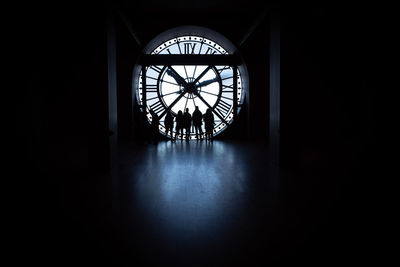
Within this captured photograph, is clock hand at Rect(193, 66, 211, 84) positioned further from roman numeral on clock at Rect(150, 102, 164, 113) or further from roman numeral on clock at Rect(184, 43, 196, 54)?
roman numeral on clock at Rect(150, 102, 164, 113)

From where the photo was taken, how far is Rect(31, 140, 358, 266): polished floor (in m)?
1.22

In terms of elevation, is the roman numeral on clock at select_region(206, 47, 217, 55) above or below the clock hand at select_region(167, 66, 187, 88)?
above

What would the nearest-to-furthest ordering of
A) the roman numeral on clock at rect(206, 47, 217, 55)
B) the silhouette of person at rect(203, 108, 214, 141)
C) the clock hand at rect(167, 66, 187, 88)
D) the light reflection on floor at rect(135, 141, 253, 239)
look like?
the light reflection on floor at rect(135, 141, 253, 239)
the silhouette of person at rect(203, 108, 214, 141)
the clock hand at rect(167, 66, 187, 88)
the roman numeral on clock at rect(206, 47, 217, 55)

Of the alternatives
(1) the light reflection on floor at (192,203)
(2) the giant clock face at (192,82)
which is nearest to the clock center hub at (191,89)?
(2) the giant clock face at (192,82)

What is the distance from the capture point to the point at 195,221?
1603 millimetres

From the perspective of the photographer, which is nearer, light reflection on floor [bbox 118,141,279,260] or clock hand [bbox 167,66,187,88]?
light reflection on floor [bbox 118,141,279,260]

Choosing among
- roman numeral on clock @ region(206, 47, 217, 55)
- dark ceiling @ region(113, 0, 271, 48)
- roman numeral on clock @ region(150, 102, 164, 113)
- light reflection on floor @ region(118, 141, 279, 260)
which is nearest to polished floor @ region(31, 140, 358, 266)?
light reflection on floor @ region(118, 141, 279, 260)

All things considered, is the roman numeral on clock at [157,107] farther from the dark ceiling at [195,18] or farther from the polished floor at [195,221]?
the polished floor at [195,221]
